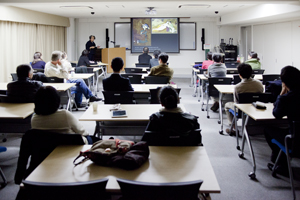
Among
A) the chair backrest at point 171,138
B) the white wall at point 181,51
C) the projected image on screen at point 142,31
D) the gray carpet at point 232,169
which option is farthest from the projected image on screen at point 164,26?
the chair backrest at point 171,138

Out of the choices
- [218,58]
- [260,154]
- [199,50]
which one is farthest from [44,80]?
[199,50]

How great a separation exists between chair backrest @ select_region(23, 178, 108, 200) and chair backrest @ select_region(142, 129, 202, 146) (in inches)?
36.9

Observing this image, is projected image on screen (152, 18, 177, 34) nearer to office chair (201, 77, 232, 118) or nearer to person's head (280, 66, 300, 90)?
office chair (201, 77, 232, 118)

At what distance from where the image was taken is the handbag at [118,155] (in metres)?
2.17

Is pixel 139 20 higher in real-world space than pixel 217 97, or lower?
higher

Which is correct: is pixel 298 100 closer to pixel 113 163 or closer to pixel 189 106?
pixel 113 163

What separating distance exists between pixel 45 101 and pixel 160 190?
4.88 feet

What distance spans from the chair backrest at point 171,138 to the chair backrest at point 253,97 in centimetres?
186

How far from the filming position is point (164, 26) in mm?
13438

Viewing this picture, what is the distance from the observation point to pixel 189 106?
7.68 m

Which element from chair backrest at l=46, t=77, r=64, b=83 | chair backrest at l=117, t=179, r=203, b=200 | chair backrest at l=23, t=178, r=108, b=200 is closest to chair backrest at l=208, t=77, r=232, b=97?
chair backrest at l=46, t=77, r=64, b=83

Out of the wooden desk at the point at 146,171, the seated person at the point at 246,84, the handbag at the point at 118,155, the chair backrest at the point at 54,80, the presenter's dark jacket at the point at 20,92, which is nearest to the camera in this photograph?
the wooden desk at the point at 146,171

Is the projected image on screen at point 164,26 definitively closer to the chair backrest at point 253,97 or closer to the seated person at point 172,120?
the chair backrest at point 253,97

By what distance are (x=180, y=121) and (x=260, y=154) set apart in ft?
7.42
